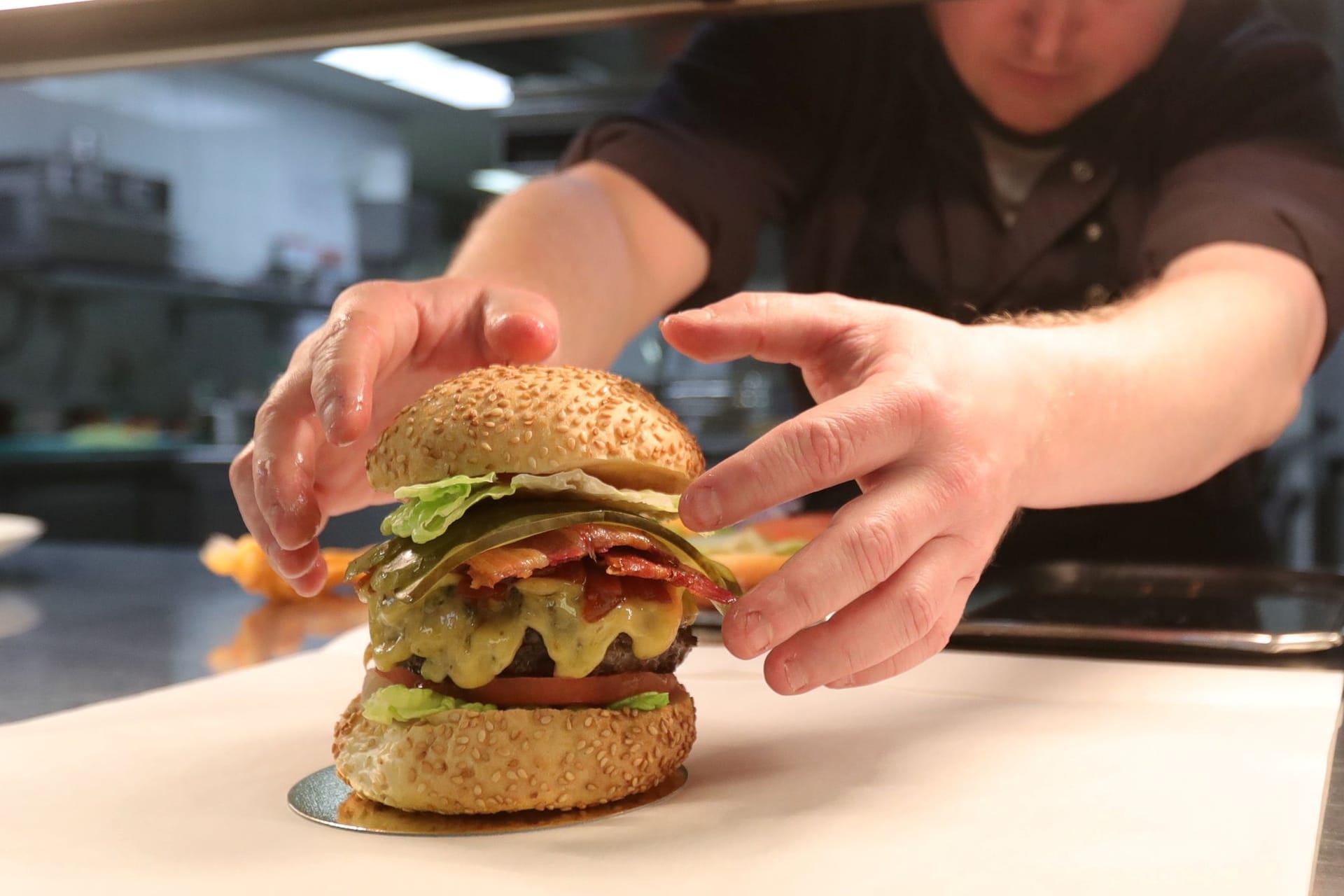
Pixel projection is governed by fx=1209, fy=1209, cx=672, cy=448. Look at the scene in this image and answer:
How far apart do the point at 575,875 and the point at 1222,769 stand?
0.63 m

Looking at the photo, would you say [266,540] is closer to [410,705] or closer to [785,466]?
[410,705]

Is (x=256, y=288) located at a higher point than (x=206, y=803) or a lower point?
lower

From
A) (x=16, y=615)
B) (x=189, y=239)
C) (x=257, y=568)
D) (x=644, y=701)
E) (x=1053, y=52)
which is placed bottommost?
(x=189, y=239)

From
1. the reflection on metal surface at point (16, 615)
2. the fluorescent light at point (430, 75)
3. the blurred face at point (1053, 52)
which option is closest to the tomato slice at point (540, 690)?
the reflection on metal surface at point (16, 615)

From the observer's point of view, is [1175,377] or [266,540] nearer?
[266,540]

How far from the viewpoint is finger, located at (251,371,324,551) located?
121 cm

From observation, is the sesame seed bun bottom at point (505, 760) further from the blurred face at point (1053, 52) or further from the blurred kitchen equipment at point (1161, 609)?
the blurred face at point (1053, 52)

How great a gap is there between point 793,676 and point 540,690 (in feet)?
0.77

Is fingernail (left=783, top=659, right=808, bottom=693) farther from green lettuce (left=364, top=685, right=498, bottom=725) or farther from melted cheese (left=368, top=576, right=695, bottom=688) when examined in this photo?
green lettuce (left=364, top=685, right=498, bottom=725)

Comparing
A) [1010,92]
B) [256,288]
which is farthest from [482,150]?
[1010,92]

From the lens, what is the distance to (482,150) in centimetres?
638

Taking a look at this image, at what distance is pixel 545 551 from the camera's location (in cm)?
105

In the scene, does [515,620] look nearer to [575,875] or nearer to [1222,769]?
[575,875]

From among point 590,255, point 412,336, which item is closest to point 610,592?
point 412,336
